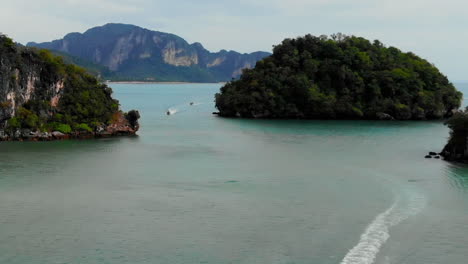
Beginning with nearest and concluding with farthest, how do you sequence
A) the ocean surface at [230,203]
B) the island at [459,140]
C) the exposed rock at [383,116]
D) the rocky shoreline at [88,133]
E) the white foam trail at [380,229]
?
1. the white foam trail at [380,229]
2. the ocean surface at [230,203]
3. the island at [459,140]
4. the rocky shoreline at [88,133]
5. the exposed rock at [383,116]

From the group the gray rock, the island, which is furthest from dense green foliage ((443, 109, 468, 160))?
the gray rock

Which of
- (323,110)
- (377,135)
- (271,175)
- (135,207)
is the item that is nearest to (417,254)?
(135,207)

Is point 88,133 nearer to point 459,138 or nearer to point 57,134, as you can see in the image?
point 57,134

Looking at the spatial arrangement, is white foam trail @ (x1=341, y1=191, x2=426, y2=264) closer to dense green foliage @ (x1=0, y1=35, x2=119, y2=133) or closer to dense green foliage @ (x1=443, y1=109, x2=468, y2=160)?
dense green foliage @ (x1=443, y1=109, x2=468, y2=160)

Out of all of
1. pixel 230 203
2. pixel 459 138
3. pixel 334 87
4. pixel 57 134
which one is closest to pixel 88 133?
pixel 57 134

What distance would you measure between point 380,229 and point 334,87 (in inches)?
1898

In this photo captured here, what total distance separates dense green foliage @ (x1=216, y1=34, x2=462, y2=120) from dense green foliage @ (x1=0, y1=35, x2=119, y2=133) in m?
22.5

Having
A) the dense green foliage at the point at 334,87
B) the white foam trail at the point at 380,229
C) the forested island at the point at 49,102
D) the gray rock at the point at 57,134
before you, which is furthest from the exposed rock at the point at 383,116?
the white foam trail at the point at 380,229

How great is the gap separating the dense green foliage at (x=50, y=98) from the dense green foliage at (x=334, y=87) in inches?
884

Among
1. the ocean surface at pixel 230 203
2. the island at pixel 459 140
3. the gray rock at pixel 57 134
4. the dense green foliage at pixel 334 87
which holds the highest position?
the dense green foliage at pixel 334 87

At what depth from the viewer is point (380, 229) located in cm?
1802

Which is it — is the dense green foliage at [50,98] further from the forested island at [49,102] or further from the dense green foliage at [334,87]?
the dense green foliage at [334,87]

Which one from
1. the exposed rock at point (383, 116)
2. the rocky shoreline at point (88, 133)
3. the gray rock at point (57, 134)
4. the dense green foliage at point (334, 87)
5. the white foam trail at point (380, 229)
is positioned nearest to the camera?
the white foam trail at point (380, 229)

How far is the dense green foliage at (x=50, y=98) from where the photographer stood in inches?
1586
